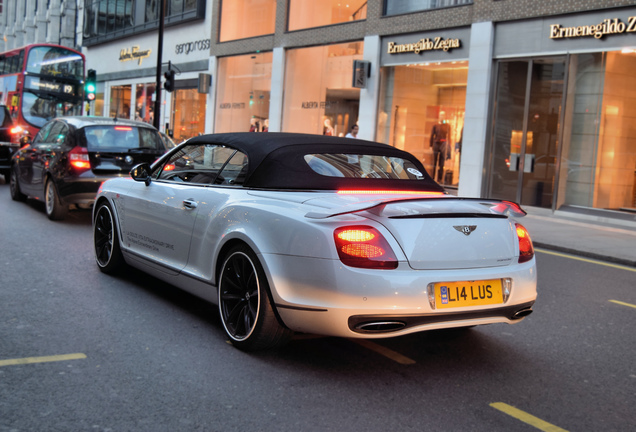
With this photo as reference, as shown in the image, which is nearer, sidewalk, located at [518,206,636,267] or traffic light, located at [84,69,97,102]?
sidewalk, located at [518,206,636,267]

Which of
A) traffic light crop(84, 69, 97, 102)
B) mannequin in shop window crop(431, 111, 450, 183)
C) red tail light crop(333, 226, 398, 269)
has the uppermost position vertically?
traffic light crop(84, 69, 97, 102)

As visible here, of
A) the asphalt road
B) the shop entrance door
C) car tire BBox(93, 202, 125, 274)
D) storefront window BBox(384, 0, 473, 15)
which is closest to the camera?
the asphalt road

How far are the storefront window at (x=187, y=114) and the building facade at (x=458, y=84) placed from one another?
1.78ft

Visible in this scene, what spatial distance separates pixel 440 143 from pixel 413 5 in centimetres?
403

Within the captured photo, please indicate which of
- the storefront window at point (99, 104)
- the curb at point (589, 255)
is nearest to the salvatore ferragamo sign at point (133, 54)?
the storefront window at point (99, 104)

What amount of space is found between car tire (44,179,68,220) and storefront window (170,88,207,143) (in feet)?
67.5

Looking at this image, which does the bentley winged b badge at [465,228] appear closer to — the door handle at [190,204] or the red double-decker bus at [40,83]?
the door handle at [190,204]

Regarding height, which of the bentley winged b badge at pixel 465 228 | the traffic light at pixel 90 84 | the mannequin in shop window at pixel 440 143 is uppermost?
the traffic light at pixel 90 84

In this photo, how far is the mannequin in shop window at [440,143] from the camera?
65.4 feet

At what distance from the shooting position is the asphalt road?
11.8 ft

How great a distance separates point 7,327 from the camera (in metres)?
5.04

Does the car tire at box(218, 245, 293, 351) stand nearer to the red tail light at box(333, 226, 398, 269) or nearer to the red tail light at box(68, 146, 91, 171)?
the red tail light at box(333, 226, 398, 269)

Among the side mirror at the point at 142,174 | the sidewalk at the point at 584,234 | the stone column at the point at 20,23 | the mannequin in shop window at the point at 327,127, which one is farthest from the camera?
the stone column at the point at 20,23

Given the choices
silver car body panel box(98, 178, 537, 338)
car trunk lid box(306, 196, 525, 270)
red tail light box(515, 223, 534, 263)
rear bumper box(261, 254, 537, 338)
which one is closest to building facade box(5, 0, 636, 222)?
red tail light box(515, 223, 534, 263)
